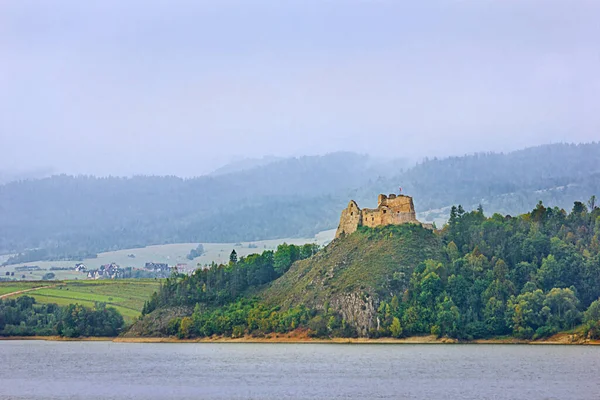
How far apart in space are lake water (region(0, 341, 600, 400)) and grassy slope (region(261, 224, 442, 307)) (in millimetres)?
13226

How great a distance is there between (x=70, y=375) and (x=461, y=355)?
51259 millimetres

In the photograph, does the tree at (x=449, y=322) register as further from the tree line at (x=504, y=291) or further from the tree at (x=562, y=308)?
the tree at (x=562, y=308)

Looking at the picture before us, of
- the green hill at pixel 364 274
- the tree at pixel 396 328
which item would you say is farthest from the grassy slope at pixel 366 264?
the tree at pixel 396 328

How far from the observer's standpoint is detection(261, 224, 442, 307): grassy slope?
7224 inches

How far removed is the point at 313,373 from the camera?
129000mm

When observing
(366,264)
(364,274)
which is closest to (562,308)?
(364,274)

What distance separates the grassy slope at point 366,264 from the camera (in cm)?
18350

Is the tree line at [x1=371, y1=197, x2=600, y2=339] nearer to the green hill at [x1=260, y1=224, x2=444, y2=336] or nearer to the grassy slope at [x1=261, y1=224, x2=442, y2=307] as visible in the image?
the green hill at [x1=260, y1=224, x2=444, y2=336]

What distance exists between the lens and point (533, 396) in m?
105

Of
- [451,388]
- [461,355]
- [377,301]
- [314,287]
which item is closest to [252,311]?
[314,287]

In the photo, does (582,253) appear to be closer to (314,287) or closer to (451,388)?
(314,287)

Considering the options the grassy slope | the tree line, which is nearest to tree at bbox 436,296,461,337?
the tree line

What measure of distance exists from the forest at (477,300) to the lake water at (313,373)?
23.6ft

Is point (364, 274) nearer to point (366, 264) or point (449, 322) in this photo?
point (366, 264)
